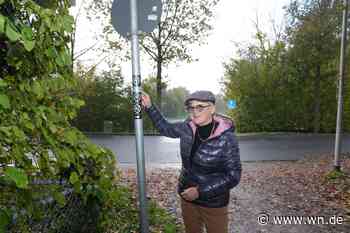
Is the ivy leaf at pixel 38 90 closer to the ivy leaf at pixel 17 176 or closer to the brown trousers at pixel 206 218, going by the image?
the ivy leaf at pixel 17 176

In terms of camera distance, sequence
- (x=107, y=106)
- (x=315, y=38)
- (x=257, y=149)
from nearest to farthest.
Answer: (x=257, y=149) < (x=315, y=38) < (x=107, y=106)

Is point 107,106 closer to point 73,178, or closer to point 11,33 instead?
point 73,178

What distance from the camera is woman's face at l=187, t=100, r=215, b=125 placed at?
238 centimetres

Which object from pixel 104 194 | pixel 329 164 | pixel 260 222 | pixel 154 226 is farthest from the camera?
pixel 329 164

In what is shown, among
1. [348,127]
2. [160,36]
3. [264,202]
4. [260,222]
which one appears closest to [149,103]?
[260,222]

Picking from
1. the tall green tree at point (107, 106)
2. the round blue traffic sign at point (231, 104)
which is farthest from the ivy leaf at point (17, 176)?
the round blue traffic sign at point (231, 104)

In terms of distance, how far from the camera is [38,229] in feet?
5.44

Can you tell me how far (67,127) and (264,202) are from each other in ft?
15.1

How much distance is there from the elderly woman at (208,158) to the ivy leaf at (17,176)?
1557 mm

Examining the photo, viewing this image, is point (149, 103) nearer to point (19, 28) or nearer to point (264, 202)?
point (19, 28)

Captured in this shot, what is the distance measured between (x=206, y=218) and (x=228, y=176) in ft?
1.54

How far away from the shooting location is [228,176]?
93.0 inches

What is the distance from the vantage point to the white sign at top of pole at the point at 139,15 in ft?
6.73

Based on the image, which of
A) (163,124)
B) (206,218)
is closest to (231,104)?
(163,124)
